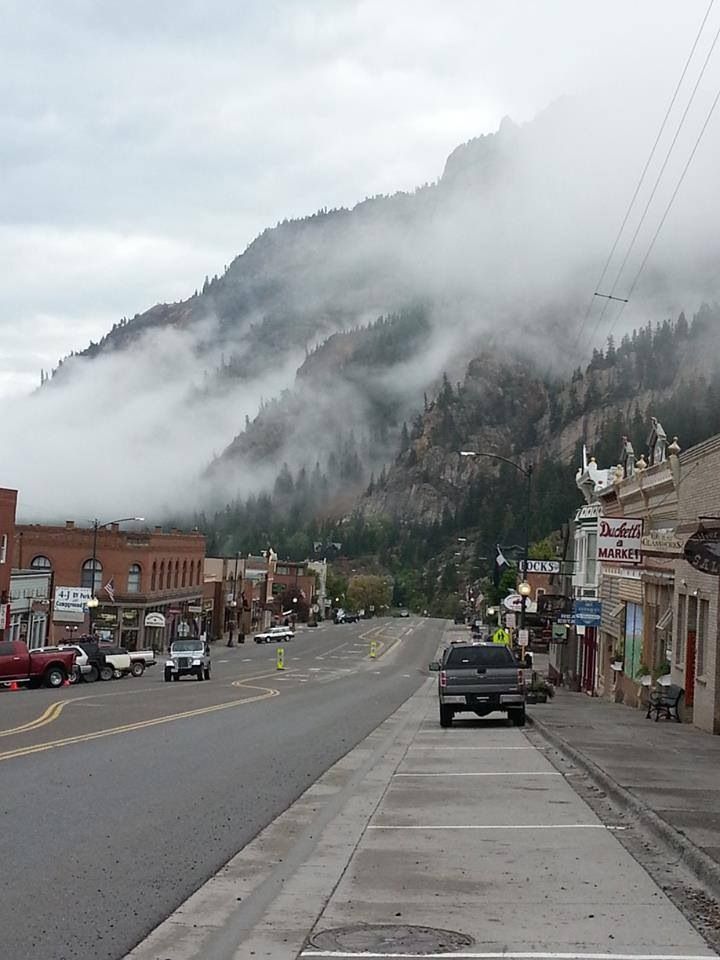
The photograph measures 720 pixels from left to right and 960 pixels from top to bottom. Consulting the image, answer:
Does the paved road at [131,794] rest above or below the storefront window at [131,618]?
above

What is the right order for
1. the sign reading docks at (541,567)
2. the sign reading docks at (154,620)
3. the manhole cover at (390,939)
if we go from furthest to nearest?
the sign reading docks at (154,620)
the sign reading docks at (541,567)
the manhole cover at (390,939)

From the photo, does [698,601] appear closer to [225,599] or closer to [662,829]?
[662,829]

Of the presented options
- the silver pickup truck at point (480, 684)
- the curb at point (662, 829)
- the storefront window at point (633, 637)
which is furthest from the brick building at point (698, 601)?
the curb at point (662, 829)

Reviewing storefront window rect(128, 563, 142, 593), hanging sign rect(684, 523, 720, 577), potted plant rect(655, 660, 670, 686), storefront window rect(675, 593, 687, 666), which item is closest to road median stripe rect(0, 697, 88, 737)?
hanging sign rect(684, 523, 720, 577)

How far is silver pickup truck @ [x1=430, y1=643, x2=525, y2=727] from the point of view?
27.7 metres

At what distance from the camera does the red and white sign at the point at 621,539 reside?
112ft

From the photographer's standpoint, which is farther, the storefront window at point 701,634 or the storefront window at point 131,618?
the storefront window at point 131,618

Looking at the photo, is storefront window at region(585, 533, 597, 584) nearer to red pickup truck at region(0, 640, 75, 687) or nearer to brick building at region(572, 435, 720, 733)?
brick building at region(572, 435, 720, 733)

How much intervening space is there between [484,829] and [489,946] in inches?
192

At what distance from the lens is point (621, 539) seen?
3438cm

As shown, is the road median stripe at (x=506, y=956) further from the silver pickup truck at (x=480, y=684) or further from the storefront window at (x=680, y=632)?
the storefront window at (x=680, y=632)

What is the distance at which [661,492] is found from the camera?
3734cm

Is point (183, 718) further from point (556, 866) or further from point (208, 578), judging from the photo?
point (208, 578)

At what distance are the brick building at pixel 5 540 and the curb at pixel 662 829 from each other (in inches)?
1963
